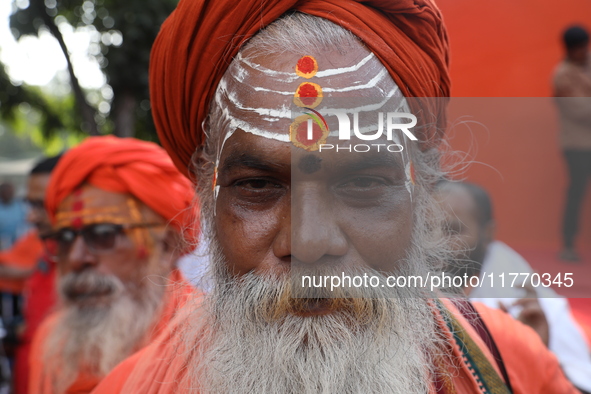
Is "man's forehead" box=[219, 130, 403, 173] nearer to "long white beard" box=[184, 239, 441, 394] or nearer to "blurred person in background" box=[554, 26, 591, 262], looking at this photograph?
"long white beard" box=[184, 239, 441, 394]

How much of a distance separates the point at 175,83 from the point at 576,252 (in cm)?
131

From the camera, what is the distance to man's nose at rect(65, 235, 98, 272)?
2992 millimetres

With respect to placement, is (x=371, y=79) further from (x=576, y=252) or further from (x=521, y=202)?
(x=576, y=252)

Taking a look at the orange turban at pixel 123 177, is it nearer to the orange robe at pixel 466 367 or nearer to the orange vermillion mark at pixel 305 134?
the orange robe at pixel 466 367

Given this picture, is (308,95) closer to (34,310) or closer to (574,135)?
(574,135)

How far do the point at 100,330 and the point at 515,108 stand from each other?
2592 mm

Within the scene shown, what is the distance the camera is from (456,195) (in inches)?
106

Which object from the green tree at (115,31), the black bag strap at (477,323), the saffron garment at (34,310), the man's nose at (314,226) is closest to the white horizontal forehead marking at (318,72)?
the man's nose at (314,226)

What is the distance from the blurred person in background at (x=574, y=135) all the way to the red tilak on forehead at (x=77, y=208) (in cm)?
256

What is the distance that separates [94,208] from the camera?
3057 millimetres

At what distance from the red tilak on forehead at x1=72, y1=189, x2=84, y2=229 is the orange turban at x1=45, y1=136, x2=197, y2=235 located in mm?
52

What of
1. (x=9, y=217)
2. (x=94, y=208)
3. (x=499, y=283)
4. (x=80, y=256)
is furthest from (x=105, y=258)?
(x=9, y=217)

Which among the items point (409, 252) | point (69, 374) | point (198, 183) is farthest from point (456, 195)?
point (69, 374)

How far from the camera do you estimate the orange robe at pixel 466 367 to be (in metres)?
1.64
